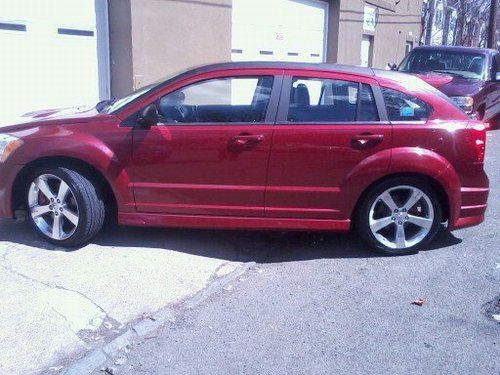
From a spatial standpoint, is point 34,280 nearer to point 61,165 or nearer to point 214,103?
point 61,165

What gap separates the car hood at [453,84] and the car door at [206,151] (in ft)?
19.2

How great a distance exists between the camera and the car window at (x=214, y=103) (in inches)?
181

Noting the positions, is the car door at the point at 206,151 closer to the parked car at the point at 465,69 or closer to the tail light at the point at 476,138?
the tail light at the point at 476,138

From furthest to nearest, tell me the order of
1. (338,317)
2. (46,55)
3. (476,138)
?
(46,55), (476,138), (338,317)

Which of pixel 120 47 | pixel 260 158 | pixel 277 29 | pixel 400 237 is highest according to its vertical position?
pixel 277 29

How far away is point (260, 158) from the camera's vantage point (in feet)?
14.8

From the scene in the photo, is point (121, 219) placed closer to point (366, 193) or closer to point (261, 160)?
point (261, 160)

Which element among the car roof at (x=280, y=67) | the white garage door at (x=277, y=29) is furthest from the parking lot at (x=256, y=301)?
the white garage door at (x=277, y=29)

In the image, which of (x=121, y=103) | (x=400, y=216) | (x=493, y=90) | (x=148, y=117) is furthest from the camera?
(x=493, y=90)

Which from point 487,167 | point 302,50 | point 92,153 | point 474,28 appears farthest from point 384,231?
point 474,28

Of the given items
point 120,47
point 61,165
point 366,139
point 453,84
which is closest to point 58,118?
point 61,165

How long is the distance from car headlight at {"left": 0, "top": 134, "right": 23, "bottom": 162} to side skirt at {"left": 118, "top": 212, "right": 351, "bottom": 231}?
1.04 meters

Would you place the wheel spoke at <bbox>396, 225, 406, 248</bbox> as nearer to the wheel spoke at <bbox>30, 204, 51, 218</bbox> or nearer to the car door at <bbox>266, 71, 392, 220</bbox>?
the car door at <bbox>266, 71, 392, 220</bbox>

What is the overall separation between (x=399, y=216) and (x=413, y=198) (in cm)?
19
